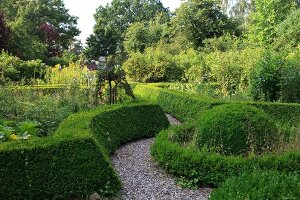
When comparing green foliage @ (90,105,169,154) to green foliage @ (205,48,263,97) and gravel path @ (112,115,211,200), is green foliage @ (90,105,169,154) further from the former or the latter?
green foliage @ (205,48,263,97)

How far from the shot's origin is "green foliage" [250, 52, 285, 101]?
998cm

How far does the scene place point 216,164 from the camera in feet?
15.7

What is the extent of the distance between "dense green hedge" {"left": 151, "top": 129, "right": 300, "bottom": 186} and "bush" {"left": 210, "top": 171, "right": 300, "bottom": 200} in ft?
4.13

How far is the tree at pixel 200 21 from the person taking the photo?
2522 centimetres

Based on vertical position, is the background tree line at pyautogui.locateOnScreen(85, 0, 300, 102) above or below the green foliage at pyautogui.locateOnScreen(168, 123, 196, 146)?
above

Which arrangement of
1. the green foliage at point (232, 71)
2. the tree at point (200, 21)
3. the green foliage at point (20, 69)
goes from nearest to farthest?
1. the green foliage at point (232, 71)
2. the green foliage at point (20, 69)
3. the tree at point (200, 21)

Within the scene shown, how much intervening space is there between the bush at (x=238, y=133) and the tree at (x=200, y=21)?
2036 cm

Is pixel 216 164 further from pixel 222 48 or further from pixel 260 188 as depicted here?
pixel 222 48

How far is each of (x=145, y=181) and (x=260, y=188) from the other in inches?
87.7

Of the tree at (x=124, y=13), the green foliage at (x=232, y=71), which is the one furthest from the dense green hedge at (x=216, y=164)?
the tree at (x=124, y=13)

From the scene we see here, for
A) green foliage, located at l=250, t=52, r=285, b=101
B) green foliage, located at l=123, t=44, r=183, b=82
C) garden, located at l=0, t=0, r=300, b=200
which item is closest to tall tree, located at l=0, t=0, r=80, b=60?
green foliage, located at l=123, t=44, r=183, b=82

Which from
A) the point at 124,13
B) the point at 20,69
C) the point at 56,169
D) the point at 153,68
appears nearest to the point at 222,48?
the point at 153,68

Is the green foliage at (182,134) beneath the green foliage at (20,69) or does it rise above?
beneath

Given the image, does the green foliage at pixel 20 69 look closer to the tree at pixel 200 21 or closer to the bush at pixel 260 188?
the bush at pixel 260 188
